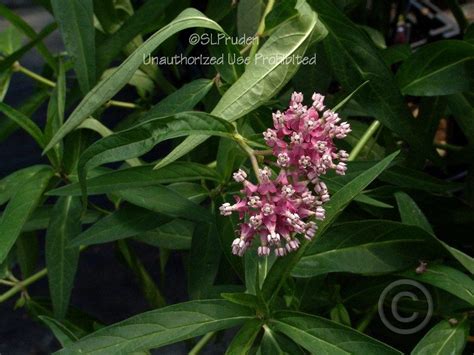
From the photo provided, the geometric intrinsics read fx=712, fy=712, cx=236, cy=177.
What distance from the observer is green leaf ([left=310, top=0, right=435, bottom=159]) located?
24.3 inches

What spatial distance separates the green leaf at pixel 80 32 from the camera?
1.89 ft

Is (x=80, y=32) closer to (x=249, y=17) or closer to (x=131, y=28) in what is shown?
(x=131, y=28)

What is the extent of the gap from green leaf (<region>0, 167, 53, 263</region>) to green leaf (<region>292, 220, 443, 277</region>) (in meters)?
0.24

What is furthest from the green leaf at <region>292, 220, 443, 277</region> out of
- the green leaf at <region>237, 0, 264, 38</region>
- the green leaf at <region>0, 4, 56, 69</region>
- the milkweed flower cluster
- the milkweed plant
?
the green leaf at <region>0, 4, 56, 69</region>

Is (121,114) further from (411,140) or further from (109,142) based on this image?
(109,142)

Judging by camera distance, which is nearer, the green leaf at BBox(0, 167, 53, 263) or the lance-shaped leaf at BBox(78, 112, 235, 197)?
the lance-shaped leaf at BBox(78, 112, 235, 197)

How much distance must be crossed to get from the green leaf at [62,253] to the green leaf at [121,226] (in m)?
0.04

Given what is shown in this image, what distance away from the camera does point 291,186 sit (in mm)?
451

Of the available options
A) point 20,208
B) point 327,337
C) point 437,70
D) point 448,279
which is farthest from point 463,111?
point 20,208

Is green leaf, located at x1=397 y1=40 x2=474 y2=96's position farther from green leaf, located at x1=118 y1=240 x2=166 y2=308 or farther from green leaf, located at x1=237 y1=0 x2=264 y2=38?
green leaf, located at x1=118 y1=240 x2=166 y2=308

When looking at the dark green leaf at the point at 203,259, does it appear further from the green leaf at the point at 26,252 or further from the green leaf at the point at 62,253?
the green leaf at the point at 26,252

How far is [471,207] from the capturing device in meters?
0.74

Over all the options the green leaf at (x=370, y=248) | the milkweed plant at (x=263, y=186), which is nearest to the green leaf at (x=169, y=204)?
the milkweed plant at (x=263, y=186)

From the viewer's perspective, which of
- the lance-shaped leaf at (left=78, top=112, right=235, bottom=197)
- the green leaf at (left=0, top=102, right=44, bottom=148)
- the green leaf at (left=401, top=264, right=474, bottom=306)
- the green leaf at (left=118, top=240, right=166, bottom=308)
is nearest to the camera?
the lance-shaped leaf at (left=78, top=112, right=235, bottom=197)
